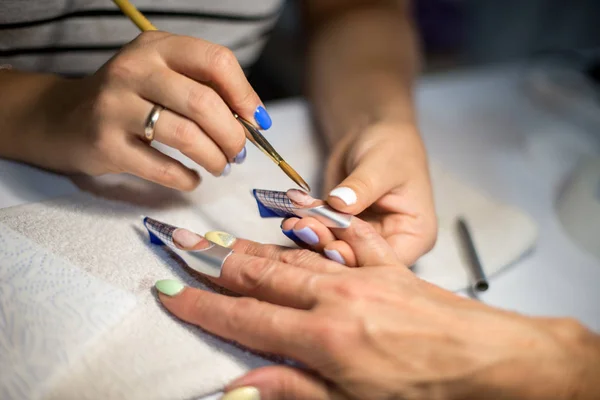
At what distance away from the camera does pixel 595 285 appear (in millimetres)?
573

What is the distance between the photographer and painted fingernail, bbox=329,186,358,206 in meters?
0.44

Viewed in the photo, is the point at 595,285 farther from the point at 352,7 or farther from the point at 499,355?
the point at 352,7

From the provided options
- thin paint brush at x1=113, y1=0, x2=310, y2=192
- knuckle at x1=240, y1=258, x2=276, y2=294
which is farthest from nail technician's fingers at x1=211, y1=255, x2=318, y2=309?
thin paint brush at x1=113, y1=0, x2=310, y2=192

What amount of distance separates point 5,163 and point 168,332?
30 cm

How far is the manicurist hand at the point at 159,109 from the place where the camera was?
0.43 m

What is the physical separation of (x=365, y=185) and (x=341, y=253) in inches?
2.9

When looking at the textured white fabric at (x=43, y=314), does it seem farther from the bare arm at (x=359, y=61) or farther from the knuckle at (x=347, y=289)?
the bare arm at (x=359, y=61)

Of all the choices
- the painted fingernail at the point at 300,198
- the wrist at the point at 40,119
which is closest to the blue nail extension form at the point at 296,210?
the painted fingernail at the point at 300,198

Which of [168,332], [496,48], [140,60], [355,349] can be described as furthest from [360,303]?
[496,48]

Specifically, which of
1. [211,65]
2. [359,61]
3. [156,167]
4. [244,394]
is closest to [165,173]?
[156,167]

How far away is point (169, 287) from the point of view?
1.36 ft

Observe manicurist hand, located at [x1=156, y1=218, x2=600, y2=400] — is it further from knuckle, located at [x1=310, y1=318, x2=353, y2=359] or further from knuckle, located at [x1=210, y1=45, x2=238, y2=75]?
knuckle, located at [x1=210, y1=45, x2=238, y2=75]

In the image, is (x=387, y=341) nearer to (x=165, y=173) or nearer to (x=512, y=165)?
(x=165, y=173)

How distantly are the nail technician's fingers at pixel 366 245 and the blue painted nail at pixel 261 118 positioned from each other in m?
0.12
